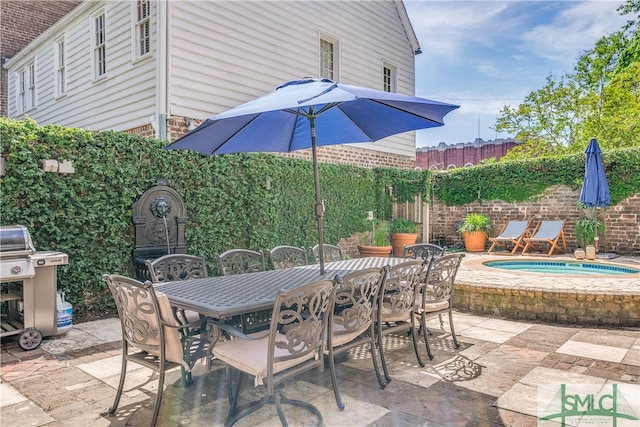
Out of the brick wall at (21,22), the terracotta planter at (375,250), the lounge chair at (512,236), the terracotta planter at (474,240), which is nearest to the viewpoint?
the terracotta planter at (375,250)

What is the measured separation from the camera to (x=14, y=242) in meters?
3.76

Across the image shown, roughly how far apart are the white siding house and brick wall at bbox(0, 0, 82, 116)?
758 mm

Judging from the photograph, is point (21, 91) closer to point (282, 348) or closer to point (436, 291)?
point (436, 291)

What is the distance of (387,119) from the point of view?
152 inches

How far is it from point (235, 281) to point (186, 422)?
1.11 meters

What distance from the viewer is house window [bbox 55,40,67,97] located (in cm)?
972

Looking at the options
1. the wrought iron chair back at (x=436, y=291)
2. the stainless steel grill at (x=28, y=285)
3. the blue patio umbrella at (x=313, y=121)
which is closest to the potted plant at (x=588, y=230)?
the wrought iron chair back at (x=436, y=291)

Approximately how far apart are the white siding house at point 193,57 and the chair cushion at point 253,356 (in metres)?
4.99

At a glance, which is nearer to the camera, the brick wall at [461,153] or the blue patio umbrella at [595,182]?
the blue patio umbrella at [595,182]

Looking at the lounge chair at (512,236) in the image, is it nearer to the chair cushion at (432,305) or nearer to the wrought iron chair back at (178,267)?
the chair cushion at (432,305)

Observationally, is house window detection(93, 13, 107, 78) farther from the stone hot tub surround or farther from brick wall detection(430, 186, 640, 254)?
brick wall detection(430, 186, 640, 254)

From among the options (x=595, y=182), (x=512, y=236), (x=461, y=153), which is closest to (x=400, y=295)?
(x=595, y=182)

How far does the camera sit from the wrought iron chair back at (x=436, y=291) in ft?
11.9

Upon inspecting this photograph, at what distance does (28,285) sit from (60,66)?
780cm
